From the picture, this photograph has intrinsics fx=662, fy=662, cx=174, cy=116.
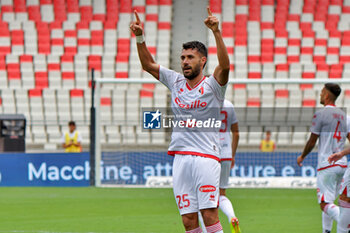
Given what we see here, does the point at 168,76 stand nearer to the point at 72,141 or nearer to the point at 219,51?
the point at 219,51

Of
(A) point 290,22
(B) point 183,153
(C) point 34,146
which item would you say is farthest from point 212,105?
(A) point 290,22

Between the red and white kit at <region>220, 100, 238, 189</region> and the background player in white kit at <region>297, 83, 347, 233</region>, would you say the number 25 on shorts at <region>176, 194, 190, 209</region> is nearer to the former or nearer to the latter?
the background player in white kit at <region>297, 83, 347, 233</region>

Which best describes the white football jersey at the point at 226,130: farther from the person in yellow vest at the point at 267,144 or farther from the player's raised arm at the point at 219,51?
the person in yellow vest at the point at 267,144

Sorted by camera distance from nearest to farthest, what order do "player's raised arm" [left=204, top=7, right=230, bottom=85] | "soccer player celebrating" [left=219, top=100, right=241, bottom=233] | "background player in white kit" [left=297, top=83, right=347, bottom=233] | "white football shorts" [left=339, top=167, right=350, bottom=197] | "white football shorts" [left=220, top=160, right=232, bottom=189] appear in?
"player's raised arm" [left=204, top=7, right=230, bottom=85] → "white football shorts" [left=339, top=167, right=350, bottom=197] → "background player in white kit" [left=297, top=83, right=347, bottom=233] → "soccer player celebrating" [left=219, top=100, right=241, bottom=233] → "white football shorts" [left=220, top=160, right=232, bottom=189]

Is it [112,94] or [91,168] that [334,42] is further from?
[91,168]

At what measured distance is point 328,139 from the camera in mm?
7508

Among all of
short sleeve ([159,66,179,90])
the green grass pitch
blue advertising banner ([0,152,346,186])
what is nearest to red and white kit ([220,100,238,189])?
the green grass pitch

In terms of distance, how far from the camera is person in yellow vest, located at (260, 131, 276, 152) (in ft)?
55.9

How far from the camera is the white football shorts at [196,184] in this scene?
212 inches

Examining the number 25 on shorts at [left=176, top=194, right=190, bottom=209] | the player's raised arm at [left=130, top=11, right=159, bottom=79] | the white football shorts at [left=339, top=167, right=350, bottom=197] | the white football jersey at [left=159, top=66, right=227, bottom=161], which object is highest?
the player's raised arm at [left=130, top=11, right=159, bottom=79]

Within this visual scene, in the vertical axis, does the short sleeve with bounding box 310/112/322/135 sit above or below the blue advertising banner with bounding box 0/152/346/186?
above

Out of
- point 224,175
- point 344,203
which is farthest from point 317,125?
point 224,175

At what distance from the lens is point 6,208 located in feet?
37.5

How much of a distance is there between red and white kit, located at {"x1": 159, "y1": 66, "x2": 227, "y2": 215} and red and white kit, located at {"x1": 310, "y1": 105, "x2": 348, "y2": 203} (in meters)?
2.32
